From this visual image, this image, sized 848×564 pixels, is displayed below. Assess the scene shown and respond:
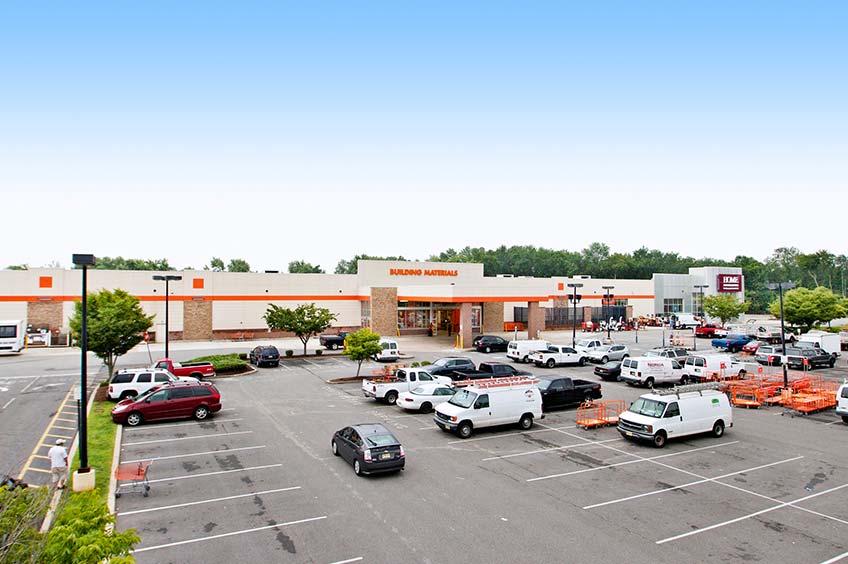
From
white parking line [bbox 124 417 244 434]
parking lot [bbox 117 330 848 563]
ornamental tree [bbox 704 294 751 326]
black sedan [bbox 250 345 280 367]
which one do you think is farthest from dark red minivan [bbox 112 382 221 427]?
ornamental tree [bbox 704 294 751 326]

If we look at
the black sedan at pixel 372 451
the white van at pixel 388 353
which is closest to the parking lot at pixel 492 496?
the black sedan at pixel 372 451

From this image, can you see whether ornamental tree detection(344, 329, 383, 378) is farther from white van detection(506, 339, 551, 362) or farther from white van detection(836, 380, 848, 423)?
white van detection(836, 380, 848, 423)

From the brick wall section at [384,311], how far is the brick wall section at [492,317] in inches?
408

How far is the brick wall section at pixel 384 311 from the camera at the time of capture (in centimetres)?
6019

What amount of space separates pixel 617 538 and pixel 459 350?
3790 centimetres

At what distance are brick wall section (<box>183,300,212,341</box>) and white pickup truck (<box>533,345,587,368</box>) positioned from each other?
33817 mm

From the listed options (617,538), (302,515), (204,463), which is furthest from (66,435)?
(617,538)

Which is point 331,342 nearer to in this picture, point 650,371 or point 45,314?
point 45,314

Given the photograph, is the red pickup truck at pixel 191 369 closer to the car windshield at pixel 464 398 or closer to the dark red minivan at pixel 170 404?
the dark red minivan at pixel 170 404

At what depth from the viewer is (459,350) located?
5009cm

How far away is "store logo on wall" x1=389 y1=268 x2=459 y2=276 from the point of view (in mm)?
63938

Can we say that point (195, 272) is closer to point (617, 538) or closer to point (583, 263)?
point (617, 538)

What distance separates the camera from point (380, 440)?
16562mm

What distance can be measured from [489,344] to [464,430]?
91.1 ft
